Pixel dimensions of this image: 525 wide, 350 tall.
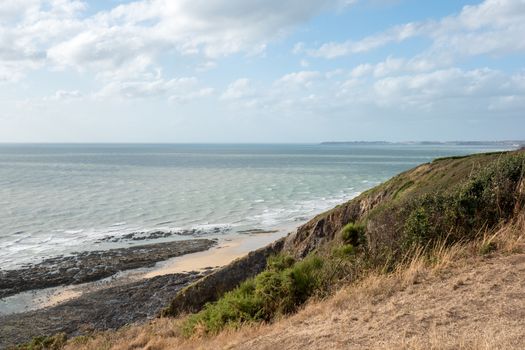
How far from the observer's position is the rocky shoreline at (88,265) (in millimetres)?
28453

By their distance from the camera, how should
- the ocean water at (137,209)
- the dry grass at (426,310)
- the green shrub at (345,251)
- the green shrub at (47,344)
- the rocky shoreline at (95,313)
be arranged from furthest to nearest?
the ocean water at (137,209)
the rocky shoreline at (95,313)
the green shrub at (47,344)
the green shrub at (345,251)
the dry grass at (426,310)

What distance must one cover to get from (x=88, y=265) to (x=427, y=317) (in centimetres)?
2894

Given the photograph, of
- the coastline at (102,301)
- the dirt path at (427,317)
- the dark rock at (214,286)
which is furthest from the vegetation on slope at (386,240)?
the coastline at (102,301)

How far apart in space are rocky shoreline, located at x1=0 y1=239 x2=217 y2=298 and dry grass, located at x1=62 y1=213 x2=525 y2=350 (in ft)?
69.0

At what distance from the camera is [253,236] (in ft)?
133

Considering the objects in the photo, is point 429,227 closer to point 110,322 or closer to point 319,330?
point 319,330

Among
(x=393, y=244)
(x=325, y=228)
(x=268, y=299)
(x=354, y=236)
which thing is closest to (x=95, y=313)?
(x=325, y=228)

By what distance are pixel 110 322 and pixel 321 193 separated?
47738 mm

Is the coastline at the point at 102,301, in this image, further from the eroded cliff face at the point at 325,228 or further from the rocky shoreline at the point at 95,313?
the eroded cliff face at the point at 325,228

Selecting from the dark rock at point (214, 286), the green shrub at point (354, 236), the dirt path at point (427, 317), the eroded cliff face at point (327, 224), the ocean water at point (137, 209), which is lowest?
the ocean water at point (137, 209)

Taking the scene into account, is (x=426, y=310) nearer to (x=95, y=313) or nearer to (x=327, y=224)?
(x=327, y=224)

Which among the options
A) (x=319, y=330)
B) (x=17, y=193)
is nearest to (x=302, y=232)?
(x=319, y=330)

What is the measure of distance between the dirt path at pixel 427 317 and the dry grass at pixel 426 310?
1cm

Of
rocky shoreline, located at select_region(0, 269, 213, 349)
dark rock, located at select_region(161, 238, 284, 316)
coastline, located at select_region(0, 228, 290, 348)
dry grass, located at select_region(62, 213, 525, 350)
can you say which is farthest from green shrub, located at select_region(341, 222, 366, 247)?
rocky shoreline, located at select_region(0, 269, 213, 349)
